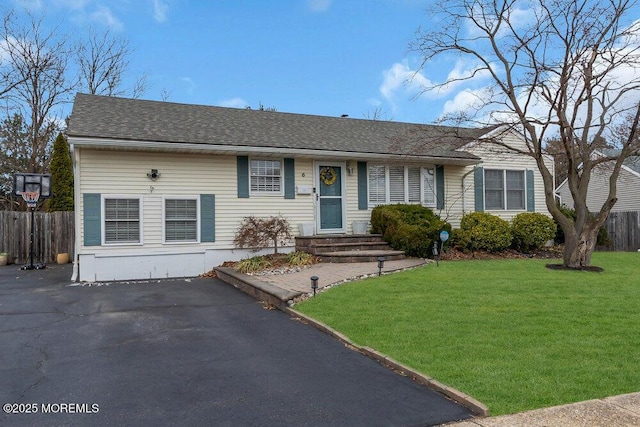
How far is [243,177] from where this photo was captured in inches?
470

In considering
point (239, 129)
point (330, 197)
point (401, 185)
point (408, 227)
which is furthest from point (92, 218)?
point (401, 185)

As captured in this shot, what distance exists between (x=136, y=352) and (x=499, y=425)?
374cm

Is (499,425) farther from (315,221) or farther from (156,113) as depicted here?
(156,113)

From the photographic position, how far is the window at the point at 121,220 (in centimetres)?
1059

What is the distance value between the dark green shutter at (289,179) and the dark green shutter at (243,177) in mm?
1085

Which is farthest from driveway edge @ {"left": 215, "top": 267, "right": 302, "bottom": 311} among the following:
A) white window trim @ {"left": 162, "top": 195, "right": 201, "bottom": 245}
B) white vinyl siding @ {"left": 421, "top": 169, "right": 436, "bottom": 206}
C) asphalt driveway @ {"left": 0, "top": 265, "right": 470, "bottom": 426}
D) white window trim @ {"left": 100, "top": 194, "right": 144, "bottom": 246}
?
white vinyl siding @ {"left": 421, "top": 169, "right": 436, "bottom": 206}

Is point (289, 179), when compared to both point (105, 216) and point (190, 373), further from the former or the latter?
point (190, 373)

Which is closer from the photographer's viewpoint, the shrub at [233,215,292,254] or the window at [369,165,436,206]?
the shrub at [233,215,292,254]

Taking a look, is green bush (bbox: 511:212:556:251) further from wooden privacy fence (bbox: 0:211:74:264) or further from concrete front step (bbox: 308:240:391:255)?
wooden privacy fence (bbox: 0:211:74:264)

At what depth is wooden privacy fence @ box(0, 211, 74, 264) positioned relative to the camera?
14.6 m

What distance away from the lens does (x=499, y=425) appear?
3.03 metres

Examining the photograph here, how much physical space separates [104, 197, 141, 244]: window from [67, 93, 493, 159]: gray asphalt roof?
5.14 ft

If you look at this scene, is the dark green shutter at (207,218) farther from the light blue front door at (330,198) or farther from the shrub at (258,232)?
the light blue front door at (330,198)

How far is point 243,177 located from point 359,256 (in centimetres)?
379
